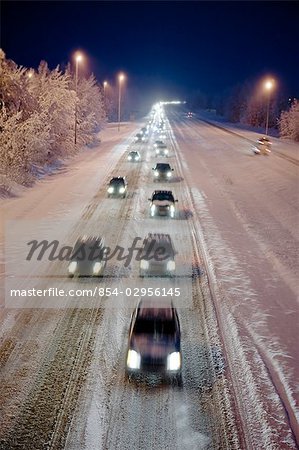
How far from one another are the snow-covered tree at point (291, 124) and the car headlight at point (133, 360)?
229 feet

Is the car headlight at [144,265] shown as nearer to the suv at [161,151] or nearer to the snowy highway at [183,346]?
the snowy highway at [183,346]

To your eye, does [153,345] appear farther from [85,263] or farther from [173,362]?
[85,263]

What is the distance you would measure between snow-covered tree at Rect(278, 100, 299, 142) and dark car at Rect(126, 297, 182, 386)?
69.0 meters

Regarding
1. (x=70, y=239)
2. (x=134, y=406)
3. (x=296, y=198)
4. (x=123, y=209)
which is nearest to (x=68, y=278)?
(x=70, y=239)

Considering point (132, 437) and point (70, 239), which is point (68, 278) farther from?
point (132, 437)

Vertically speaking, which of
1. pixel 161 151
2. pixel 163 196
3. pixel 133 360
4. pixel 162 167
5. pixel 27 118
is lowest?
pixel 133 360

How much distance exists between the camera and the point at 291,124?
76.4 m

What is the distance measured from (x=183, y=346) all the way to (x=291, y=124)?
6948cm

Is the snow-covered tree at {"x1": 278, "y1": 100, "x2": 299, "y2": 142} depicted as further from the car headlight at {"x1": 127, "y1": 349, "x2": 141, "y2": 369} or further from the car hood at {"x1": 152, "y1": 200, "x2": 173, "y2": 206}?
the car headlight at {"x1": 127, "y1": 349, "x2": 141, "y2": 369}

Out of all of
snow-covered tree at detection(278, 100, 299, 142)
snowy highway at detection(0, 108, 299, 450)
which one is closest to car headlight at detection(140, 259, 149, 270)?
snowy highway at detection(0, 108, 299, 450)

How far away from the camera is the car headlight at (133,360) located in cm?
1155

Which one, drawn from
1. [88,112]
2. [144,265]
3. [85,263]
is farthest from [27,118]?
[88,112]

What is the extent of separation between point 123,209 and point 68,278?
456 inches

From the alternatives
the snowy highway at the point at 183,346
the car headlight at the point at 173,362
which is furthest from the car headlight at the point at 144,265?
the car headlight at the point at 173,362
